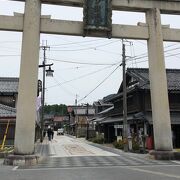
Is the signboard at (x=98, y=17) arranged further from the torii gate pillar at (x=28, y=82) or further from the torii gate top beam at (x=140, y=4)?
the torii gate pillar at (x=28, y=82)

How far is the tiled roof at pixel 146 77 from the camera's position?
30391mm

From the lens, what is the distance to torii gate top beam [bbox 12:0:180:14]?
19.9 metres

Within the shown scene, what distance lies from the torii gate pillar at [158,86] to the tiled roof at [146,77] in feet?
31.4

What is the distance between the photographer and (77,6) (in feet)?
67.0

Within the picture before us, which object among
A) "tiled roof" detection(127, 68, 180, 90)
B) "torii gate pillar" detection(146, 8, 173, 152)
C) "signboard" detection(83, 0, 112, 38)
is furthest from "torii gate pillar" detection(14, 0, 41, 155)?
"tiled roof" detection(127, 68, 180, 90)

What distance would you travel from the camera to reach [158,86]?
19969 millimetres

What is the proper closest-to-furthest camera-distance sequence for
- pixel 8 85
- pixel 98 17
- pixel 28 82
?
pixel 28 82, pixel 98 17, pixel 8 85

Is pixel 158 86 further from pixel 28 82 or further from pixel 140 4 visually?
pixel 28 82

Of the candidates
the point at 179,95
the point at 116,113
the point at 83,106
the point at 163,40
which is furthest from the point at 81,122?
the point at 163,40

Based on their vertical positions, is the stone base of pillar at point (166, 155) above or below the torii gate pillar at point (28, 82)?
below

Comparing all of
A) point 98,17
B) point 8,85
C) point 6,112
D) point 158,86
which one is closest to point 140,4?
point 98,17

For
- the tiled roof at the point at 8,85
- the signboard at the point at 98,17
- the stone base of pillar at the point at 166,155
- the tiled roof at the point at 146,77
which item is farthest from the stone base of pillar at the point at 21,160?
the tiled roof at the point at 8,85

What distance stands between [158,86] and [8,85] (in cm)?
2270

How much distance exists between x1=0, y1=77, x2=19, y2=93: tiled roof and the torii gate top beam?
1742cm
